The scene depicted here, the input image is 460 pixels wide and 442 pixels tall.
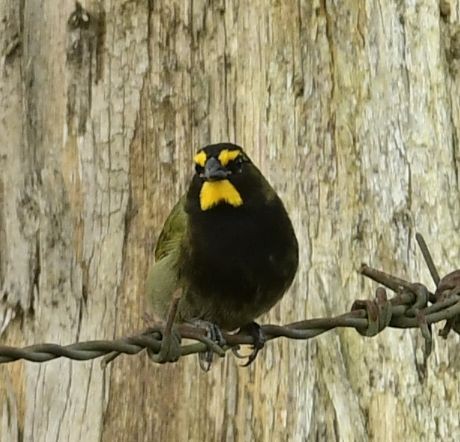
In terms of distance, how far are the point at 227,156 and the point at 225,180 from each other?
0.09 m

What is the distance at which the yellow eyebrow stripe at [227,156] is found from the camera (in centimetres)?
441

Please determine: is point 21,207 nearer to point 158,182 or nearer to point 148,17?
point 158,182

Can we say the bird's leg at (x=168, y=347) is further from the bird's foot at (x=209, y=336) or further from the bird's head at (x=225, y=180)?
the bird's head at (x=225, y=180)

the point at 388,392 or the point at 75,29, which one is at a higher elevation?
the point at 75,29

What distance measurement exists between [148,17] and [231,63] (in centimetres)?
41

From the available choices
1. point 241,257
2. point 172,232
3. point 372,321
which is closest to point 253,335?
point 241,257

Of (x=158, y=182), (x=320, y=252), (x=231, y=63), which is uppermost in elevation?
(x=231, y=63)

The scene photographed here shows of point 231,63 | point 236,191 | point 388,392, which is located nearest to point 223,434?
point 388,392

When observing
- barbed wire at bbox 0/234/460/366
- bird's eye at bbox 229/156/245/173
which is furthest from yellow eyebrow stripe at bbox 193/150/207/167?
barbed wire at bbox 0/234/460/366

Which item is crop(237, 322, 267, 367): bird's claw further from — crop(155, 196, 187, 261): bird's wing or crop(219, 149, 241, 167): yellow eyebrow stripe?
crop(219, 149, 241, 167): yellow eyebrow stripe

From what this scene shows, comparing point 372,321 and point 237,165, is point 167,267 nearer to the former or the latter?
point 237,165

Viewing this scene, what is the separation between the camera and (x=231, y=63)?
5055mm

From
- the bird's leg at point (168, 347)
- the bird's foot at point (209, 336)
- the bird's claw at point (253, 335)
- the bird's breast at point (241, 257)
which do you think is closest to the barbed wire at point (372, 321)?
the bird's leg at point (168, 347)

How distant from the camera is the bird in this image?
4.32m
